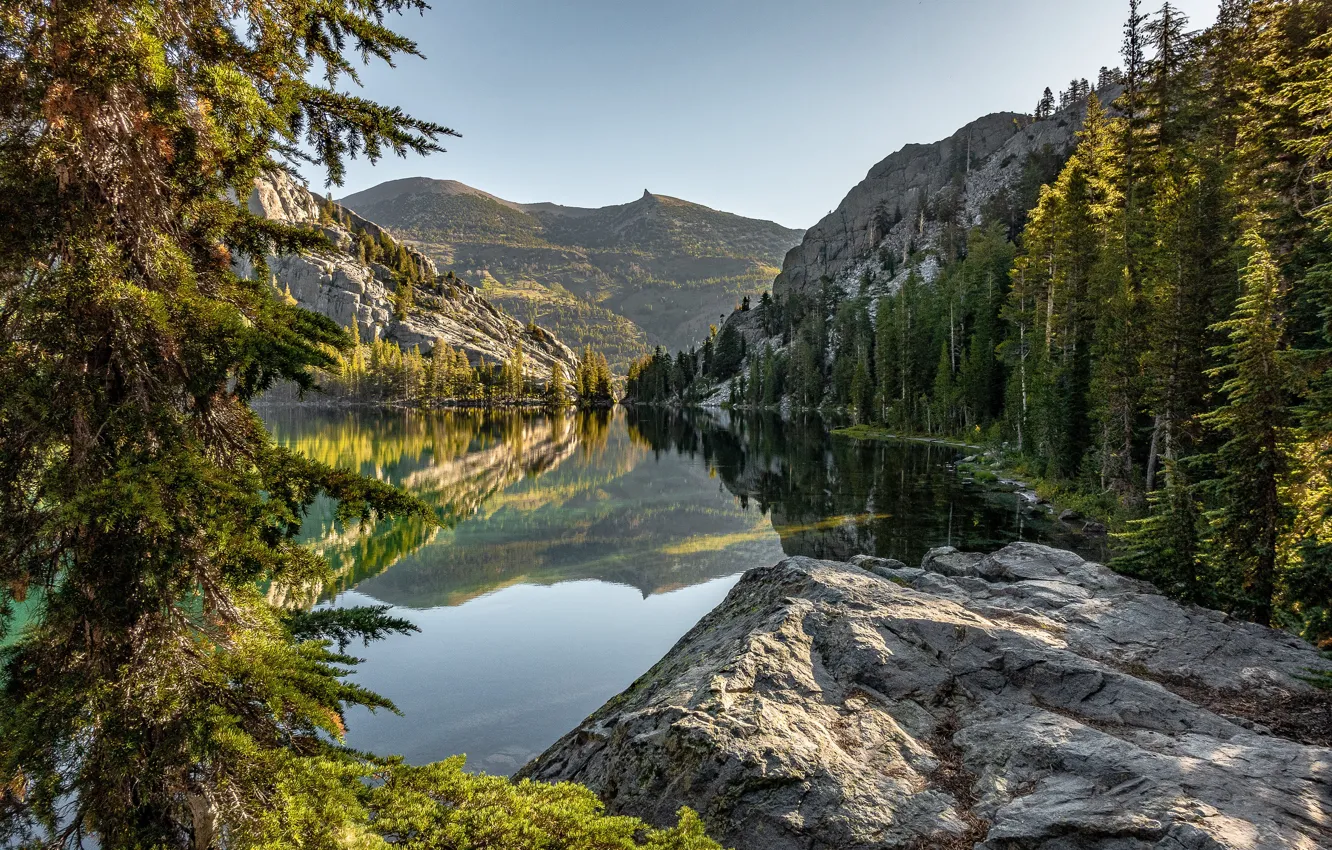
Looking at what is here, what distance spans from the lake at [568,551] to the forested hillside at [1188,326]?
6868mm

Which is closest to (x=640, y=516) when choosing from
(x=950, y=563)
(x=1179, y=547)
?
(x=950, y=563)

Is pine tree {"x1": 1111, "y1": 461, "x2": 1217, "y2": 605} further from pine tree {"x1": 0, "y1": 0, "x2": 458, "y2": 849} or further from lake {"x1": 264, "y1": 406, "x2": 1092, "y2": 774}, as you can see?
pine tree {"x1": 0, "y1": 0, "x2": 458, "y2": 849}

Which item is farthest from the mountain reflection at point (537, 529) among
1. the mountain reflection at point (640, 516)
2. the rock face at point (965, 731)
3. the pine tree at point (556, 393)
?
the pine tree at point (556, 393)

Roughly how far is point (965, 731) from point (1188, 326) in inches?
901

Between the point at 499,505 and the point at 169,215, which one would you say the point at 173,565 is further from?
the point at 499,505

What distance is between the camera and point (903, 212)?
168 metres

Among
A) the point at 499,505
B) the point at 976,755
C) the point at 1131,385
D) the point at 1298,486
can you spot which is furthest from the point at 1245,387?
the point at 499,505

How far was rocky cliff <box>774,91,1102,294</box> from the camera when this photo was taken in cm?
13725

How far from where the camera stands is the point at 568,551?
2727 centimetres

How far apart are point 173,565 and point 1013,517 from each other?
3184 centimetres

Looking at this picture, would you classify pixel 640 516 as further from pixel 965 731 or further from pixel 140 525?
pixel 140 525

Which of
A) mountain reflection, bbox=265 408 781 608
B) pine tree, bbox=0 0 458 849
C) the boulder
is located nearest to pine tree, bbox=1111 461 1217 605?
the boulder

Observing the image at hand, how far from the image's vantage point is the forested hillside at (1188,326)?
12477 millimetres

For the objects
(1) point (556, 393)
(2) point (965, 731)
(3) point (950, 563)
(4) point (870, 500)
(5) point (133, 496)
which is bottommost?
(4) point (870, 500)
